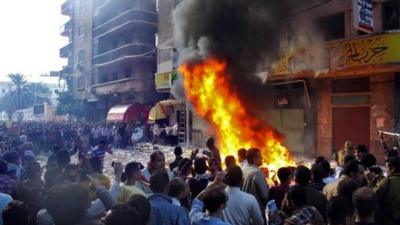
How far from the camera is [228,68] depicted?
44.0ft

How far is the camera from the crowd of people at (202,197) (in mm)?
2968

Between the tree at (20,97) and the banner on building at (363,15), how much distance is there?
202ft

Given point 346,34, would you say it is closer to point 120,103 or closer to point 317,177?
point 317,177

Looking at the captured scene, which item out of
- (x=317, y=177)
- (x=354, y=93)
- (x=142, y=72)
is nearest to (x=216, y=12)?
(x=354, y=93)

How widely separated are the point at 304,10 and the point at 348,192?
48.5ft

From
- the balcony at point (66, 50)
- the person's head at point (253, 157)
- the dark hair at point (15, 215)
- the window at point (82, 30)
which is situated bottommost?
the dark hair at point (15, 215)

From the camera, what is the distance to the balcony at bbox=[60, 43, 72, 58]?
47.8m

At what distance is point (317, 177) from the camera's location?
482 cm

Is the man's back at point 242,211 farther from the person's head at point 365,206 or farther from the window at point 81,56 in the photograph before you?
the window at point 81,56

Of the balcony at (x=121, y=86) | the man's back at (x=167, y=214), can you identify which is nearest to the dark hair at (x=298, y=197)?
the man's back at (x=167, y=214)

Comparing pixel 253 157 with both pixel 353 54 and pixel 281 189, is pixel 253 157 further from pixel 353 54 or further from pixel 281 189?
pixel 353 54

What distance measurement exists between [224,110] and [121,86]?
22.4m

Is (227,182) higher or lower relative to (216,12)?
lower

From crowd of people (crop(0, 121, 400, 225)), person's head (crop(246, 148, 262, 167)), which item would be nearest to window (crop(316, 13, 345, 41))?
crowd of people (crop(0, 121, 400, 225))
